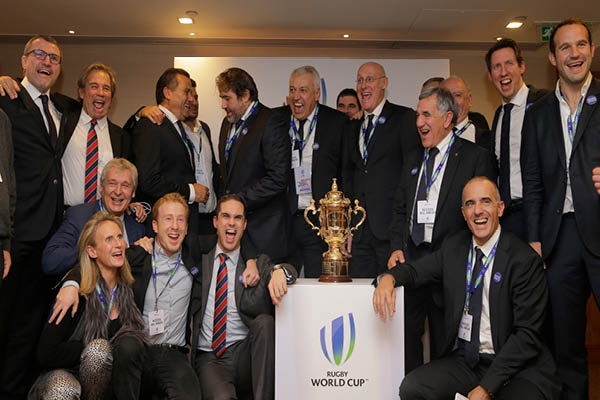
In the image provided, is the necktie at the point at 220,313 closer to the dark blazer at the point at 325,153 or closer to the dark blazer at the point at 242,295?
the dark blazer at the point at 242,295

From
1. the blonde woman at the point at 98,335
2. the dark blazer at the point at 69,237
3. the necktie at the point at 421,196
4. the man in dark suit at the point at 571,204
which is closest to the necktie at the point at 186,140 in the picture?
the dark blazer at the point at 69,237

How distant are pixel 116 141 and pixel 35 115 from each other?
0.58 m

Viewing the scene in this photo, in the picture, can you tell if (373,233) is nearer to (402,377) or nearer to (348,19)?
(402,377)

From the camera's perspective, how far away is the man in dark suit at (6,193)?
292 centimetres

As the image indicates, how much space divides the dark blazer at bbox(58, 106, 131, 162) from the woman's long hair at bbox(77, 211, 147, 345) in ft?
2.84

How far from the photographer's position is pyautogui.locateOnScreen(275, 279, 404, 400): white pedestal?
289 cm

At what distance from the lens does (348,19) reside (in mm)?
5863

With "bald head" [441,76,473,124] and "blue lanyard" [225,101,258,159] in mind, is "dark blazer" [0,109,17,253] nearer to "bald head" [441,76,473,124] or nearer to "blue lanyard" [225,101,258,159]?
"blue lanyard" [225,101,258,159]

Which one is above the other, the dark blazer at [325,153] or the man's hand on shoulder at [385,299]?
the dark blazer at [325,153]

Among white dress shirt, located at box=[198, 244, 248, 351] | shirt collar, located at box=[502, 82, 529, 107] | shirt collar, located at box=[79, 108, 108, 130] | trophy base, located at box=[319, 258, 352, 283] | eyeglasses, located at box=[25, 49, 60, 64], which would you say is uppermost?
eyeglasses, located at box=[25, 49, 60, 64]

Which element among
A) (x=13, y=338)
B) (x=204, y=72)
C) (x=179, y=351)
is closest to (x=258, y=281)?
(x=179, y=351)

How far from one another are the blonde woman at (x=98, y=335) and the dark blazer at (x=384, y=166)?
1607 mm

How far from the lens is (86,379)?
2707 millimetres

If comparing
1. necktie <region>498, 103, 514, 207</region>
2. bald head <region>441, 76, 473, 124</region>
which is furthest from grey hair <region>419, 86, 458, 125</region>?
bald head <region>441, 76, 473, 124</region>
